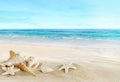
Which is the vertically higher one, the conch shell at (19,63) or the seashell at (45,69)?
the conch shell at (19,63)

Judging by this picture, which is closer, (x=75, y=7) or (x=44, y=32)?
(x=75, y=7)

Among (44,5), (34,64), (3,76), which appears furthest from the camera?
(44,5)

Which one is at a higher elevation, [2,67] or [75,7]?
[75,7]

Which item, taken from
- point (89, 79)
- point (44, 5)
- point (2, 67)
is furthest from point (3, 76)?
point (44, 5)

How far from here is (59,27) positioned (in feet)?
51.2

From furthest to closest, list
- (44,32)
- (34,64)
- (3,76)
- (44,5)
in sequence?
(44,32)
(44,5)
(34,64)
(3,76)

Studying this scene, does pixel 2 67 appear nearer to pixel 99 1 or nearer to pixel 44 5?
pixel 99 1

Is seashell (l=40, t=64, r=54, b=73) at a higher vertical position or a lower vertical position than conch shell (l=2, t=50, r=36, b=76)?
lower

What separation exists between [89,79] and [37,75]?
48 cm

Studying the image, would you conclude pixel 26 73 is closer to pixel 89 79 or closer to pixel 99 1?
pixel 89 79

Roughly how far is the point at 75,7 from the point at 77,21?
226 cm

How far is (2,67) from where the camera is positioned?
221cm

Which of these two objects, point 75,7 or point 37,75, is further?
point 75,7

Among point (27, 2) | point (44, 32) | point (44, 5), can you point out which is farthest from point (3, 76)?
point (44, 32)
